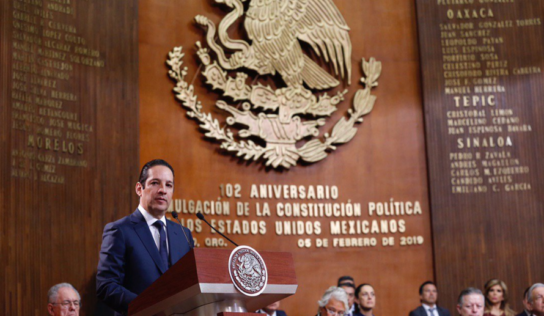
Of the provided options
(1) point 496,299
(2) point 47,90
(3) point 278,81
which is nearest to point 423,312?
(1) point 496,299

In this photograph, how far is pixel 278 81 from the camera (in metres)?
7.69

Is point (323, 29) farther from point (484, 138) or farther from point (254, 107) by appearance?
point (484, 138)

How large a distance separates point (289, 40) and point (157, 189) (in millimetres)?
4824

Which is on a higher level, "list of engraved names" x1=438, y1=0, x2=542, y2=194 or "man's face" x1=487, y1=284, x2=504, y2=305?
"list of engraved names" x1=438, y1=0, x2=542, y2=194

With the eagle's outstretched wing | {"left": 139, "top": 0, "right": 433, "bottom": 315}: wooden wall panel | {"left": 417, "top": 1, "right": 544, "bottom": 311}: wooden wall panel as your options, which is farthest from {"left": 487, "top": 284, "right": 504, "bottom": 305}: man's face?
the eagle's outstretched wing

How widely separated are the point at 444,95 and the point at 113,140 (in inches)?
140

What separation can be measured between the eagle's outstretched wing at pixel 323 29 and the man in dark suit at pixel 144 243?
487cm

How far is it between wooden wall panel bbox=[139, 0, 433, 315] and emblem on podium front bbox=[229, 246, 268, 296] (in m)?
4.43

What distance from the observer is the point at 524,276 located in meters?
7.38

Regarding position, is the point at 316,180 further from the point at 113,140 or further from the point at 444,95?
the point at 113,140

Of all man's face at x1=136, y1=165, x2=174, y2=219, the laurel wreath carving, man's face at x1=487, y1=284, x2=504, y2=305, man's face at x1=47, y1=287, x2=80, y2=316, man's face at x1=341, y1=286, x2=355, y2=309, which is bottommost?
man's face at x1=487, y1=284, x2=504, y2=305

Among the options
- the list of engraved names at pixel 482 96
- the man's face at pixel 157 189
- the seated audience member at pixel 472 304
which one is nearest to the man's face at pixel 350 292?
the seated audience member at pixel 472 304

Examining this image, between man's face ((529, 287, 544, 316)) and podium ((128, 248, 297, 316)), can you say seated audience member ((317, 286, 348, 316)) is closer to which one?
man's face ((529, 287, 544, 316))

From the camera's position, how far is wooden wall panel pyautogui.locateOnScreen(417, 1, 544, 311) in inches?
294
